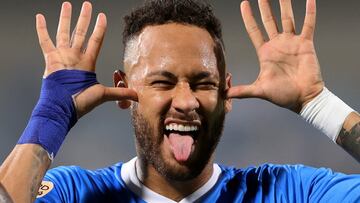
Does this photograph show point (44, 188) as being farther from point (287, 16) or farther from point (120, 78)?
point (287, 16)

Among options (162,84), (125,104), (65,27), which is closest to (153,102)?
(162,84)

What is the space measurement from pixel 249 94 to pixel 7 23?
170 cm

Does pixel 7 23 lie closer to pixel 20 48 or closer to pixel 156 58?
A: pixel 20 48

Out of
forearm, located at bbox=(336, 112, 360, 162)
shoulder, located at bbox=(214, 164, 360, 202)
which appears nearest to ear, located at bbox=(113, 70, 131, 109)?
shoulder, located at bbox=(214, 164, 360, 202)

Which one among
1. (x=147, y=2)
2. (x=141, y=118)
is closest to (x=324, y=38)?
(x=147, y=2)

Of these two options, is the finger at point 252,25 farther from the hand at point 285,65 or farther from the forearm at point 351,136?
the forearm at point 351,136

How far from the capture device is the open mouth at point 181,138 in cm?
138

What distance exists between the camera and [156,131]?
4.58 feet

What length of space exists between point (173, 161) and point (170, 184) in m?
0.10

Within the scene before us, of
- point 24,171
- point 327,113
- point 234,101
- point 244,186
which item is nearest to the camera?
point 24,171

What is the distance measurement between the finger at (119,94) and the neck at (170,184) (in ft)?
0.60

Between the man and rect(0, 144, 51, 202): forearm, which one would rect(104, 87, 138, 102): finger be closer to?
the man

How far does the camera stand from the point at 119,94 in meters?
1.39

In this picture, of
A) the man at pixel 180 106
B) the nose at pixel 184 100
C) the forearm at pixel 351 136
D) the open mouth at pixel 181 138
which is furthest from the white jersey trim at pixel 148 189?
the forearm at pixel 351 136
